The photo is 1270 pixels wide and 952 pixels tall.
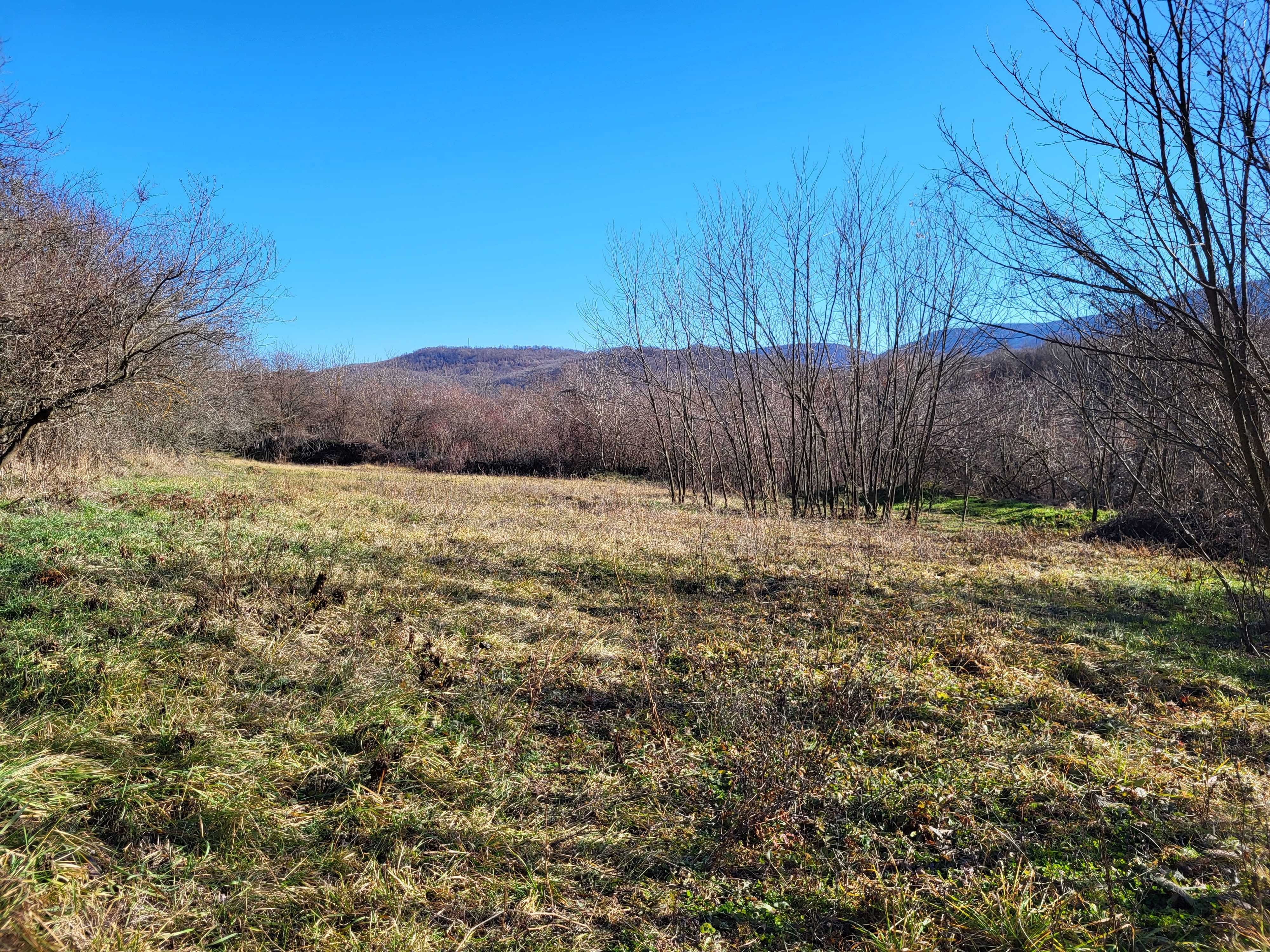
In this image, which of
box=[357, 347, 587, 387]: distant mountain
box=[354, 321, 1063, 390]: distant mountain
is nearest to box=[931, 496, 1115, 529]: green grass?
box=[354, 321, 1063, 390]: distant mountain

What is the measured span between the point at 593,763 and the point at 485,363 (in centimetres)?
9815

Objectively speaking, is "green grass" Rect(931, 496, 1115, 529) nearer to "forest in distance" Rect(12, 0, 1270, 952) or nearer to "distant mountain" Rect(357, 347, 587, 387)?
"forest in distance" Rect(12, 0, 1270, 952)

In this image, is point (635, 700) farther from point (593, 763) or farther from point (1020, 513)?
point (1020, 513)

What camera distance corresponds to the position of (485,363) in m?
96.5

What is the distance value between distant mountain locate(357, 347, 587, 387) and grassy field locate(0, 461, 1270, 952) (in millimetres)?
64322

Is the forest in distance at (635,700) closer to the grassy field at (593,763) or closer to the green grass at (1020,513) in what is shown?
the grassy field at (593,763)

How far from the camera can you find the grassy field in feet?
6.57

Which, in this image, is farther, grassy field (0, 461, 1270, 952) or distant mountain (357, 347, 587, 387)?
distant mountain (357, 347, 587, 387)

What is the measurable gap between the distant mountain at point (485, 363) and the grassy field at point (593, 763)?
64322 mm

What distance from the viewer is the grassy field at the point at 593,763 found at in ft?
6.57

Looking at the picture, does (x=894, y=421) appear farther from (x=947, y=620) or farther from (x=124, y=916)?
(x=124, y=916)

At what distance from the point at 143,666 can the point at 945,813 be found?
4003 millimetres

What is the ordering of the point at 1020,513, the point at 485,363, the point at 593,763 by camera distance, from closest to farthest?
the point at 593,763 < the point at 1020,513 < the point at 485,363

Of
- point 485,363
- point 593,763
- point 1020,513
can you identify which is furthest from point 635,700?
point 485,363
